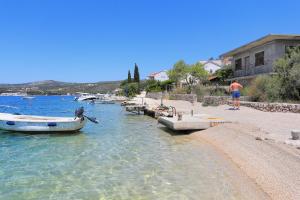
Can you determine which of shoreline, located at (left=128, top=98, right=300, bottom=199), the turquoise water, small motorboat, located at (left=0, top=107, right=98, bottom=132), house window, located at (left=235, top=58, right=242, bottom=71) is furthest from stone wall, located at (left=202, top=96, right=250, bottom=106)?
small motorboat, located at (left=0, top=107, right=98, bottom=132)

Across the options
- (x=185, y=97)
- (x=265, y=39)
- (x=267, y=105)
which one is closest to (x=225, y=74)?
(x=185, y=97)

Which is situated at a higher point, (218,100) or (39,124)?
(218,100)

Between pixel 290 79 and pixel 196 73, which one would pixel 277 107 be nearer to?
pixel 290 79

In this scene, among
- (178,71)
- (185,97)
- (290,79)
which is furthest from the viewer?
(178,71)

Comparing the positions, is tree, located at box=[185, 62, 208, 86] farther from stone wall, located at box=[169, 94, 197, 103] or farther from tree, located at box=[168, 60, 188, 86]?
stone wall, located at box=[169, 94, 197, 103]

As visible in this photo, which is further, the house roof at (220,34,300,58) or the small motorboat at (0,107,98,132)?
the house roof at (220,34,300,58)

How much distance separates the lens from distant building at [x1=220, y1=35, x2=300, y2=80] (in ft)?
95.5

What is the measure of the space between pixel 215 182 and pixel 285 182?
5.88 ft

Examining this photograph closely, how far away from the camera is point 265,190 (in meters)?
7.37

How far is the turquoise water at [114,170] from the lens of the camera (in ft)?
26.0

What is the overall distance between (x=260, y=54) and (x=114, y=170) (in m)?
25.8

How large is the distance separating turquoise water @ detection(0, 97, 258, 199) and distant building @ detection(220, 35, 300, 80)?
17486 mm

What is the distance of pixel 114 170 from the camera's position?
10.1 meters

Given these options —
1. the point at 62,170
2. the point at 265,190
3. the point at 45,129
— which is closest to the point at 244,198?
the point at 265,190
